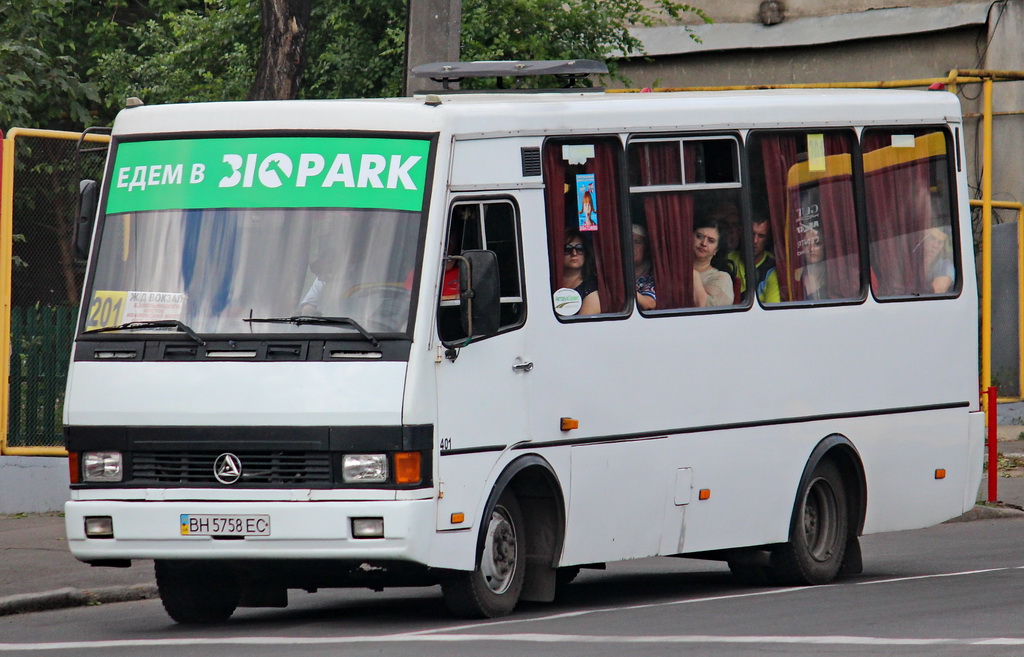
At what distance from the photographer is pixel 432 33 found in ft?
46.6

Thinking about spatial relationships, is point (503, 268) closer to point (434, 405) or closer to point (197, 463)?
point (434, 405)

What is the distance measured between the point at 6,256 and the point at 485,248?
630 cm

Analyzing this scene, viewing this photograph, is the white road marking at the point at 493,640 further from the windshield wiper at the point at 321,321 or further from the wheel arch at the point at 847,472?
the wheel arch at the point at 847,472

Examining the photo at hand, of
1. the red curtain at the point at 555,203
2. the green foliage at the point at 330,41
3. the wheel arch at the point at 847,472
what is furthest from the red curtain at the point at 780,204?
the green foliage at the point at 330,41

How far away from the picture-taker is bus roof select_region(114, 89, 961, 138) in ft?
32.0

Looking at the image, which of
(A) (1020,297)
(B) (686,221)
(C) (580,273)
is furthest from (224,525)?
(A) (1020,297)

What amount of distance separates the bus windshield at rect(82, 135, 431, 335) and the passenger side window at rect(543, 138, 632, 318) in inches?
41.0

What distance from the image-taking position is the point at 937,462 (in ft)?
42.3

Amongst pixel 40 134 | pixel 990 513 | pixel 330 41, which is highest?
pixel 330 41

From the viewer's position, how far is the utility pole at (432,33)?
46.5ft

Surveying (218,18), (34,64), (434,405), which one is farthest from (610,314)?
(218,18)

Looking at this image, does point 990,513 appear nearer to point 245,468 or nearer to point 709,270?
point 709,270

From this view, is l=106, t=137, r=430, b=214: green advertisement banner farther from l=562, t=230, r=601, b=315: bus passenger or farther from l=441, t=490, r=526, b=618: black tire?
l=441, t=490, r=526, b=618: black tire

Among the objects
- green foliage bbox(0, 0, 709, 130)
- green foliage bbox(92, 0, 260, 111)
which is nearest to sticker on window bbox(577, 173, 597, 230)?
→ green foliage bbox(0, 0, 709, 130)
